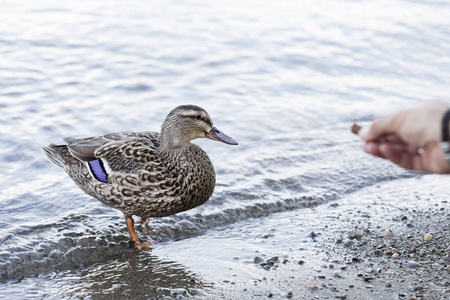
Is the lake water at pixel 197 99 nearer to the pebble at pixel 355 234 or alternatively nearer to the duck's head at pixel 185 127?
the duck's head at pixel 185 127

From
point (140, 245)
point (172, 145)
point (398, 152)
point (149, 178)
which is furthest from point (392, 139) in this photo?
point (140, 245)

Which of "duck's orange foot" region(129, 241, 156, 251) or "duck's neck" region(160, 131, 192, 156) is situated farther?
"duck's neck" region(160, 131, 192, 156)

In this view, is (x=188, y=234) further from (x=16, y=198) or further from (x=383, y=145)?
(x=383, y=145)

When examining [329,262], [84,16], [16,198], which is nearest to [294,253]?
[329,262]

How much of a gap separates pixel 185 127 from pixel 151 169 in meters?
0.59

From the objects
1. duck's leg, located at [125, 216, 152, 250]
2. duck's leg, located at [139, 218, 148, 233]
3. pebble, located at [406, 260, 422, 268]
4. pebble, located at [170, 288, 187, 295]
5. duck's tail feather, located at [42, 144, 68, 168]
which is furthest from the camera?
duck's tail feather, located at [42, 144, 68, 168]

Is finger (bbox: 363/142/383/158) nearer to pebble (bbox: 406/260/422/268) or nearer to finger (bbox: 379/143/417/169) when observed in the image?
finger (bbox: 379/143/417/169)

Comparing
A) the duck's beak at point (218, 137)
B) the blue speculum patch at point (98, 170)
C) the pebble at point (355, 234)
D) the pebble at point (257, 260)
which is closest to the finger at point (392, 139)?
the pebble at point (257, 260)

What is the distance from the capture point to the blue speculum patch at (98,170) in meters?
6.08

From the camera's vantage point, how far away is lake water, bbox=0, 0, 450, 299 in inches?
230

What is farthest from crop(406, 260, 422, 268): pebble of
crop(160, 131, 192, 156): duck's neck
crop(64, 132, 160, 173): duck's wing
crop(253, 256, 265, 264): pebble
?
crop(64, 132, 160, 173): duck's wing

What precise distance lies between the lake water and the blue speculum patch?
0.55m

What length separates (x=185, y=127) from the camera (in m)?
6.16

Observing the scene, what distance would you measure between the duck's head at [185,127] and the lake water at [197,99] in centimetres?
90
